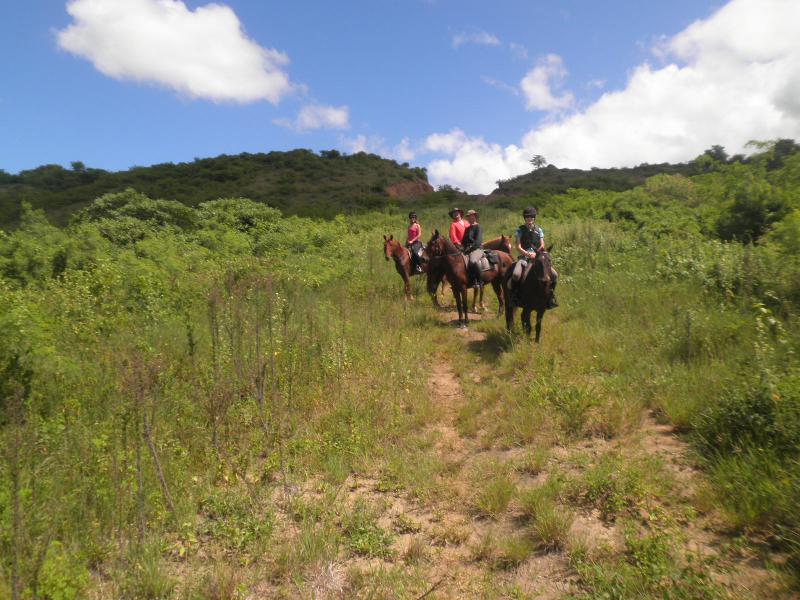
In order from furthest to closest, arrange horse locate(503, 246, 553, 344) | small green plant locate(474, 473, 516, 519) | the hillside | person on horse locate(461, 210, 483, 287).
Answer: the hillside, person on horse locate(461, 210, 483, 287), horse locate(503, 246, 553, 344), small green plant locate(474, 473, 516, 519)

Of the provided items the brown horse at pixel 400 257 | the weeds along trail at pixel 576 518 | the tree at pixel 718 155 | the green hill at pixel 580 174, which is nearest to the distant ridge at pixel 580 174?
the green hill at pixel 580 174

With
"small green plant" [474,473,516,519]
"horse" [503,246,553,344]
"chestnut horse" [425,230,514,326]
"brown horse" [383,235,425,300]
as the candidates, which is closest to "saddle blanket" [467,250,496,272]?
"chestnut horse" [425,230,514,326]

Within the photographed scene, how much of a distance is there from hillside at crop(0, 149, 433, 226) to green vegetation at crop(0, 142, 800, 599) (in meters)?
21.1

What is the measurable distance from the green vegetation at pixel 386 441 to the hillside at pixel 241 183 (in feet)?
69.2

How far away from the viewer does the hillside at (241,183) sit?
32719mm

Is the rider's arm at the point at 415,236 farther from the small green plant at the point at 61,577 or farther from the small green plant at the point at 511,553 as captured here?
the small green plant at the point at 61,577

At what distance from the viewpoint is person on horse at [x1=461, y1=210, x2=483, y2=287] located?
10102 millimetres

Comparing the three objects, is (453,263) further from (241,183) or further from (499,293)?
(241,183)

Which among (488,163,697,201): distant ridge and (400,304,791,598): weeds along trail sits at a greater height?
(488,163,697,201): distant ridge

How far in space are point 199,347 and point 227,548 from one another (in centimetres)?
405

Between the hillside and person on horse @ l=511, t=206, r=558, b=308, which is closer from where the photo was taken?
person on horse @ l=511, t=206, r=558, b=308

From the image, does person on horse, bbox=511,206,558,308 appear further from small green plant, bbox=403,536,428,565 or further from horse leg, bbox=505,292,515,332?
small green plant, bbox=403,536,428,565

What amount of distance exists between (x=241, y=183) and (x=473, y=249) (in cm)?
3745

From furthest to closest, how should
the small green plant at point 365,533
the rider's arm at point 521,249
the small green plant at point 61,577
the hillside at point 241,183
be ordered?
the hillside at point 241,183
the rider's arm at point 521,249
the small green plant at point 365,533
the small green plant at point 61,577
